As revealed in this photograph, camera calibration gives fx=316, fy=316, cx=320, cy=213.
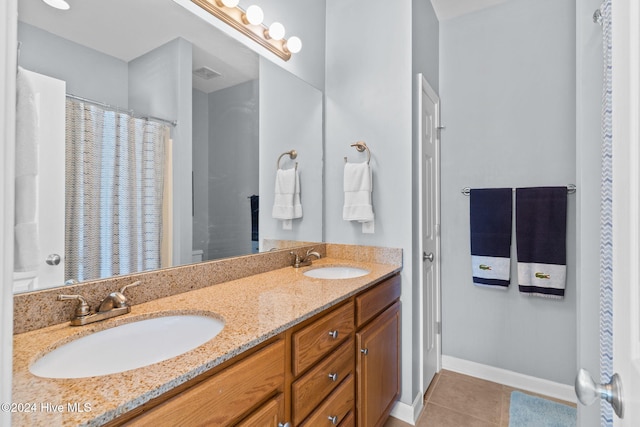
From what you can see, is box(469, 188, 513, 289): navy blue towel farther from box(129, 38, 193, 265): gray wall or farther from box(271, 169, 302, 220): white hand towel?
box(129, 38, 193, 265): gray wall

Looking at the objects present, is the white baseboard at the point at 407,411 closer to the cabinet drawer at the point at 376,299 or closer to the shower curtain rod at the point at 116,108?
the cabinet drawer at the point at 376,299

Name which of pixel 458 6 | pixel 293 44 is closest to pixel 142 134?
pixel 293 44

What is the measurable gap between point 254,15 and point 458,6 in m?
1.61

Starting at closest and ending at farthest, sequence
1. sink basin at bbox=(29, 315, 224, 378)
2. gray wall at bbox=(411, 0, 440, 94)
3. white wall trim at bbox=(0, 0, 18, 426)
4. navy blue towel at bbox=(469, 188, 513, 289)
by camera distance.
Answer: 1. white wall trim at bbox=(0, 0, 18, 426)
2. sink basin at bbox=(29, 315, 224, 378)
3. gray wall at bbox=(411, 0, 440, 94)
4. navy blue towel at bbox=(469, 188, 513, 289)

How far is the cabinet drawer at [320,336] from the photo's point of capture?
106cm

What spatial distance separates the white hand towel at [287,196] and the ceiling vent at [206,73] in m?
0.66

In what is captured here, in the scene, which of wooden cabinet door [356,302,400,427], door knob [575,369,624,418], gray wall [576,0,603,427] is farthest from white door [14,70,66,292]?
gray wall [576,0,603,427]

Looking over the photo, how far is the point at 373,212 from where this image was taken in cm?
202

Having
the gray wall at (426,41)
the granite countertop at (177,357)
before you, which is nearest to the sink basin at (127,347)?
the granite countertop at (177,357)

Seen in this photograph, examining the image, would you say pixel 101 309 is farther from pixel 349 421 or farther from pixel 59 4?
pixel 349 421

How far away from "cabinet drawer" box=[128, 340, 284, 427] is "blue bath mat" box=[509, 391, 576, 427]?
1.72m

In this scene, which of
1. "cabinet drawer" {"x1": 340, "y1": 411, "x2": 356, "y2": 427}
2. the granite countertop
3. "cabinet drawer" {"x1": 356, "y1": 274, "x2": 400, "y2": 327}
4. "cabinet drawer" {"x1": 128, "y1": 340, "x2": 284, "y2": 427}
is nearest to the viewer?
the granite countertop

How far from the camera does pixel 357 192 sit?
6.56 feet

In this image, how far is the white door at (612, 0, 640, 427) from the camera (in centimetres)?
45
